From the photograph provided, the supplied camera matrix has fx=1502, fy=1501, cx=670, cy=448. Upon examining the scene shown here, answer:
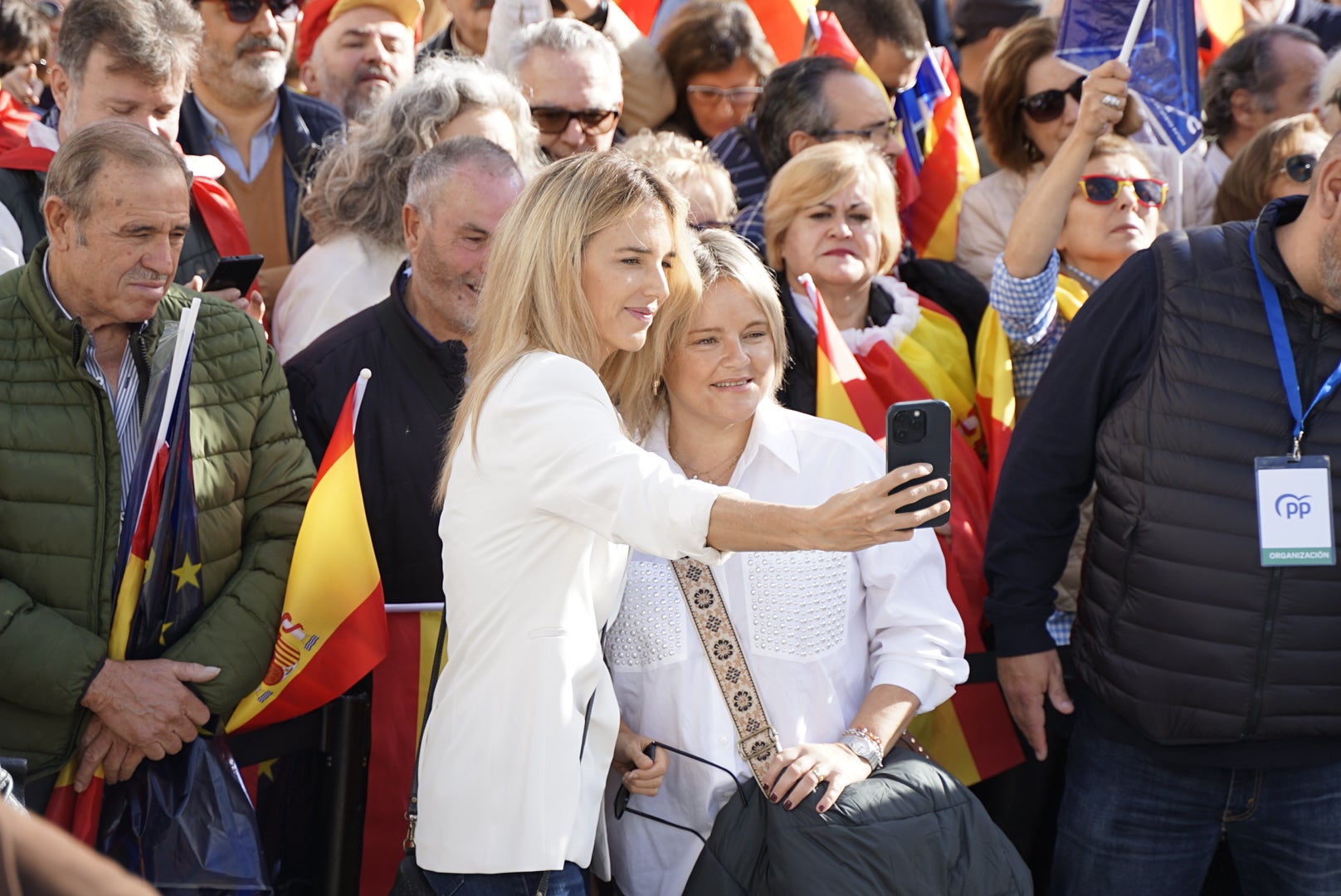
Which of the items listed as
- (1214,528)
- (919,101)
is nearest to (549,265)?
(1214,528)

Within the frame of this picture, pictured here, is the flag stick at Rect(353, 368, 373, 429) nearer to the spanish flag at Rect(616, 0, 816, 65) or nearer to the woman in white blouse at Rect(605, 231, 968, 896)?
the woman in white blouse at Rect(605, 231, 968, 896)

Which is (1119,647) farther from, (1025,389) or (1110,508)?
(1025,389)

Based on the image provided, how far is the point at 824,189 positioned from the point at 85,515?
226 cm

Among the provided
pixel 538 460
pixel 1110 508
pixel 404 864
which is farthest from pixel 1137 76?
pixel 404 864

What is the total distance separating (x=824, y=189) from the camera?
438 centimetres

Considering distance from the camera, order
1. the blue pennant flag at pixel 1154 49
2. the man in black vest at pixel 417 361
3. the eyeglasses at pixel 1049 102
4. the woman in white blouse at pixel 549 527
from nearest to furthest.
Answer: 1. the woman in white blouse at pixel 549 527
2. the man in black vest at pixel 417 361
3. the blue pennant flag at pixel 1154 49
4. the eyeglasses at pixel 1049 102

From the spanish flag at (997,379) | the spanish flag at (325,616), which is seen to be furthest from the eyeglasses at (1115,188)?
the spanish flag at (325,616)

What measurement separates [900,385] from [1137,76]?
3.65 feet

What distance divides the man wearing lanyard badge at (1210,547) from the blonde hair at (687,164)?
1450mm

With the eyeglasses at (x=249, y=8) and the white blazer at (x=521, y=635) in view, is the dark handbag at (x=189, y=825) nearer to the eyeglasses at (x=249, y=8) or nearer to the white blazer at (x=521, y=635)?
the white blazer at (x=521, y=635)

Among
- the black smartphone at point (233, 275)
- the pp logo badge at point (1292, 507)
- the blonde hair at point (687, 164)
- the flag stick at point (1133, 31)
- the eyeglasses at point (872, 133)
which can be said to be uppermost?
the flag stick at point (1133, 31)

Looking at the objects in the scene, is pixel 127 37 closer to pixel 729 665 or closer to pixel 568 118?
pixel 568 118

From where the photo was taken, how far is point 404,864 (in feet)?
9.01

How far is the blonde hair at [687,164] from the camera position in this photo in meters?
4.52
